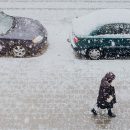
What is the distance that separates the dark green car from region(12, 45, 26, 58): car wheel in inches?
77.0

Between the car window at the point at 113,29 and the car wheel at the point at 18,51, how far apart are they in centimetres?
267

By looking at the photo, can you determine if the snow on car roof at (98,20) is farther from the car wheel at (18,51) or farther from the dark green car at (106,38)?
the car wheel at (18,51)

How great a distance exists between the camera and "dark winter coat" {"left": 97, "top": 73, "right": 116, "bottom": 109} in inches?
469

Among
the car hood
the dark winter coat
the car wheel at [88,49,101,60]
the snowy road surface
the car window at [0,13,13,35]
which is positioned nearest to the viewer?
the dark winter coat

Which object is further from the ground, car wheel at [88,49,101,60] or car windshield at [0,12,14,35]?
car windshield at [0,12,14,35]

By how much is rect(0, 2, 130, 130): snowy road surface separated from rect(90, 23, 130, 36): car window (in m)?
1.13

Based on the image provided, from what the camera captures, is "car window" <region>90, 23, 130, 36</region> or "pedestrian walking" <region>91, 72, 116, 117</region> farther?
"car window" <region>90, 23, 130, 36</region>

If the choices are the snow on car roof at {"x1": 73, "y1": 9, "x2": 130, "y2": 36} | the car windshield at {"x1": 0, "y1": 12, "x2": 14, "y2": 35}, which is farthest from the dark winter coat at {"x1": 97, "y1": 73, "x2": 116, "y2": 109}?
the car windshield at {"x1": 0, "y1": 12, "x2": 14, "y2": 35}

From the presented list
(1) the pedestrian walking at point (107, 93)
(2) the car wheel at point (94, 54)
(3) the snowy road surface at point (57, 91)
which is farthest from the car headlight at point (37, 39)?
(1) the pedestrian walking at point (107, 93)

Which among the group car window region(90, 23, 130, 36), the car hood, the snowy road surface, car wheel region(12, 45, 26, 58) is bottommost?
the snowy road surface

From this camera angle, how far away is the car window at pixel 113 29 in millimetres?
15266

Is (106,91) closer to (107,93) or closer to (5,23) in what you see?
(107,93)

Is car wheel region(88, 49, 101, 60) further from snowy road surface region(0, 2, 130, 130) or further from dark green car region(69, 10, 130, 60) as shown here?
snowy road surface region(0, 2, 130, 130)

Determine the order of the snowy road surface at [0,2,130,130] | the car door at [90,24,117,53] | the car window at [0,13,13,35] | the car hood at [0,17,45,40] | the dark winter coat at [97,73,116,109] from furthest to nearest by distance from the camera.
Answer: the car window at [0,13,13,35]
the car hood at [0,17,45,40]
the car door at [90,24,117,53]
the snowy road surface at [0,2,130,130]
the dark winter coat at [97,73,116,109]
